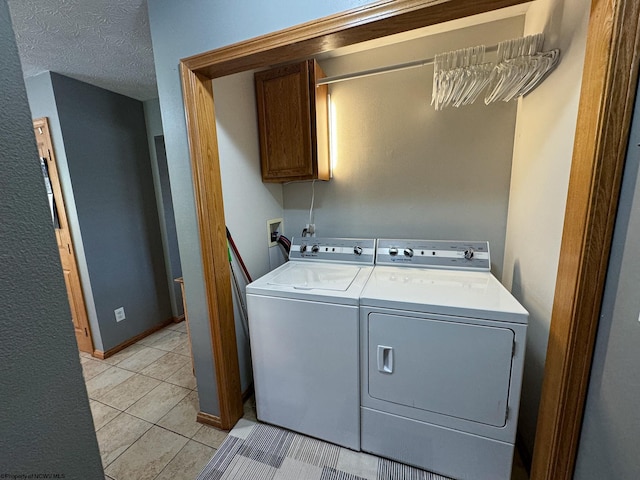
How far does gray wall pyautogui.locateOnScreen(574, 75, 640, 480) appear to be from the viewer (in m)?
0.76

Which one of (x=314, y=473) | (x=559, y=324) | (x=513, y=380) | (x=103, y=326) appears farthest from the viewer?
(x=103, y=326)

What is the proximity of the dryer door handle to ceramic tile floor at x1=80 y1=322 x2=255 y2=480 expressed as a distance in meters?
1.02

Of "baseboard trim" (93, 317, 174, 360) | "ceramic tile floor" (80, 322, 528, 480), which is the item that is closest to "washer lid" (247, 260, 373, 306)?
"ceramic tile floor" (80, 322, 528, 480)

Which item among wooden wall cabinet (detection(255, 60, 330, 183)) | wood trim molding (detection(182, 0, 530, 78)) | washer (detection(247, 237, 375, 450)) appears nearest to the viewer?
wood trim molding (detection(182, 0, 530, 78))

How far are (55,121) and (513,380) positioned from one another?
3384 millimetres

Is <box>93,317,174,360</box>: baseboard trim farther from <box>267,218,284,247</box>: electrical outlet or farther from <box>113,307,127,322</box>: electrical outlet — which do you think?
<box>267,218,284,247</box>: electrical outlet

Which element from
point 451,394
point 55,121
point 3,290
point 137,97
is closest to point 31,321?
point 3,290

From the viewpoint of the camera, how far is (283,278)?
5.39 feet

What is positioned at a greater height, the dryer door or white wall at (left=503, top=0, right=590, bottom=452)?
white wall at (left=503, top=0, right=590, bottom=452)

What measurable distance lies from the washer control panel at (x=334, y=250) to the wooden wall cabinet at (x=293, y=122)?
1.57ft

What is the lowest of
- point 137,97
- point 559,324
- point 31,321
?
point 559,324

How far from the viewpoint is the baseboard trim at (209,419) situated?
168 centimetres

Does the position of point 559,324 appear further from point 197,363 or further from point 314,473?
point 197,363

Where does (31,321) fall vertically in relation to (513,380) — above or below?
above
